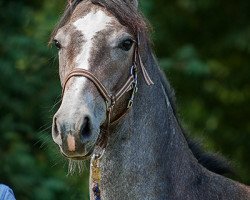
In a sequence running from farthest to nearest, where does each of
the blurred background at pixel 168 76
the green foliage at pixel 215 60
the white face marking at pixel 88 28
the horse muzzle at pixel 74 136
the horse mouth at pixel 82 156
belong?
the green foliage at pixel 215 60 < the blurred background at pixel 168 76 < the white face marking at pixel 88 28 < the horse mouth at pixel 82 156 < the horse muzzle at pixel 74 136

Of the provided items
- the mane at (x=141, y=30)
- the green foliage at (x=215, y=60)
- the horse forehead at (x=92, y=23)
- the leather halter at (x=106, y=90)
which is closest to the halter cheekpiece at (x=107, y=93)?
the leather halter at (x=106, y=90)

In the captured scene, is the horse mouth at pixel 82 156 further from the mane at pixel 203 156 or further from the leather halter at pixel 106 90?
the mane at pixel 203 156

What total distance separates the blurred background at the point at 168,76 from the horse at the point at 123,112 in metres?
1.17

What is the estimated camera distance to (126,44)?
16.5 feet

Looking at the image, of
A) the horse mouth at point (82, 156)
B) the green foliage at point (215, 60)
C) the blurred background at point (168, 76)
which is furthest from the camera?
the green foliage at point (215, 60)

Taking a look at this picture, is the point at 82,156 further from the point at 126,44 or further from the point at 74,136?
the point at 126,44

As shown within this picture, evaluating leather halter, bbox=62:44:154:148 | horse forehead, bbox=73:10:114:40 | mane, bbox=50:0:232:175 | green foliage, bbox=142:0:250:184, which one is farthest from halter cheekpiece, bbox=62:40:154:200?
green foliage, bbox=142:0:250:184

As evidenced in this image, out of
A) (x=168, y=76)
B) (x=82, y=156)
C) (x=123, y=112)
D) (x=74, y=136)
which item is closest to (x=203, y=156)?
(x=123, y=112)

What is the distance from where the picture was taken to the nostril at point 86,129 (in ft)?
Answer: 15.3

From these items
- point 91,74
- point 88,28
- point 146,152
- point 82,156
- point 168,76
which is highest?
point 88,28

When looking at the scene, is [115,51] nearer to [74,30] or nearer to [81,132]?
[74,30]

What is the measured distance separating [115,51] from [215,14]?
28.1ft

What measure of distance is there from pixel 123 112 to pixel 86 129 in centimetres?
42

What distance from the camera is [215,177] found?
5.26 m
